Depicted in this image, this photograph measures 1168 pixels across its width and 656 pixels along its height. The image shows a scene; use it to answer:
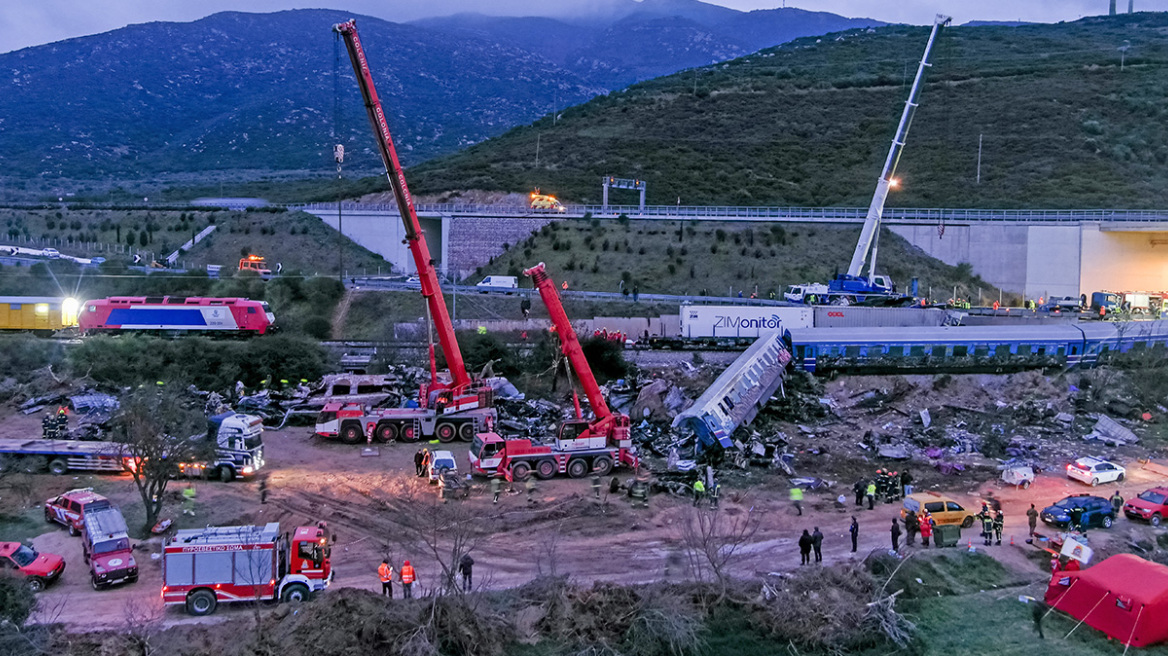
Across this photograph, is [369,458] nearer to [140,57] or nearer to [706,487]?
[706,487]

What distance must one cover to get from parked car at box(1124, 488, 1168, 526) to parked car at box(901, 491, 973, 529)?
4.21m

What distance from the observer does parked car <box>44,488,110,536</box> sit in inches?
739

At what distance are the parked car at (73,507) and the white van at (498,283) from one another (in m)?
29.4

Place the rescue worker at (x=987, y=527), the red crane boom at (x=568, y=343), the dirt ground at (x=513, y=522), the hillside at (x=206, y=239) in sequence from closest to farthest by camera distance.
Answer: the dirt ground at (x=513, y=522)
the rescue worker at (x=987, y=527)
the red crane boom at (x=568, y=343)
the hillside at (x=206, y=239)

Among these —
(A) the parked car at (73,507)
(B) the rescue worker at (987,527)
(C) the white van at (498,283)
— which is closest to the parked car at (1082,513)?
(B) the rescue worker at (987,527)

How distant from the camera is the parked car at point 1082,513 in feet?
64.4

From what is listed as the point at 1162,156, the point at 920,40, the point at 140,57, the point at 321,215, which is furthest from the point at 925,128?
the point at 140,57

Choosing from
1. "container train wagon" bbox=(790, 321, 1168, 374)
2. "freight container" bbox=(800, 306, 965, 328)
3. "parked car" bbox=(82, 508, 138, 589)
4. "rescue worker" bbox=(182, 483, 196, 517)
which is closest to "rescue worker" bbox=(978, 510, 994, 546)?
"container train wagon" bbox=(790, 321, 1168, 374)

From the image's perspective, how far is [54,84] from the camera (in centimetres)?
16500

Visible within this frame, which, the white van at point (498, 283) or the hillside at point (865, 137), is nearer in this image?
the white van at point (498, 283)

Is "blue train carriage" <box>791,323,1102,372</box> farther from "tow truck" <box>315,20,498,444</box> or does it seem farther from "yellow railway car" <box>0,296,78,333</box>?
"yellow railway car" <box>0,296,78,333</box>

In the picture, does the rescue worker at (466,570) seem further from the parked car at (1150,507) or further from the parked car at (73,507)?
the parked car at (1150,507)

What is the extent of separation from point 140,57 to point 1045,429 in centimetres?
20751

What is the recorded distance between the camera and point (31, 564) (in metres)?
16.1
